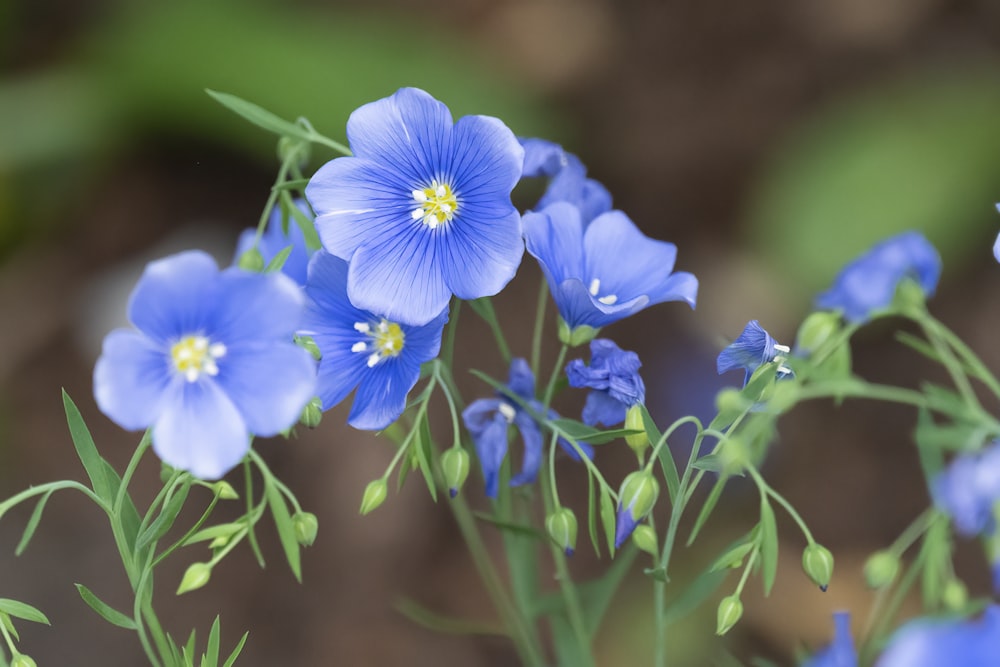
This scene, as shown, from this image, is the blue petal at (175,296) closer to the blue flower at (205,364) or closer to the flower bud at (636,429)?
the blue flower at (205,364)

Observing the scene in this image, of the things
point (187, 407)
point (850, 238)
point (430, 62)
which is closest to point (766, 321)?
point (850, 238)

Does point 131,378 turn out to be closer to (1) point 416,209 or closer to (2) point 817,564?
(1) point 416,209

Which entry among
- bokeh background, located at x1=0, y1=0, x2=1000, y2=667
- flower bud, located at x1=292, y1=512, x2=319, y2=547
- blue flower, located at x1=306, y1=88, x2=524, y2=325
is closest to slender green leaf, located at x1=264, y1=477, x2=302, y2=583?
flower bud, located at x1=292, y1=512, x2=319, y2=547

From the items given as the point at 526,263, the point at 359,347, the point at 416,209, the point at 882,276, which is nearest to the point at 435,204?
the point at 416,209

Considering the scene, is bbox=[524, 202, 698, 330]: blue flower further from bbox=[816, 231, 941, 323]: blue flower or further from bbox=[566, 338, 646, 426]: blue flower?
bbox=[816, 231, 941, 323]: blue flower

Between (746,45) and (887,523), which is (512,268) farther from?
(746,45)

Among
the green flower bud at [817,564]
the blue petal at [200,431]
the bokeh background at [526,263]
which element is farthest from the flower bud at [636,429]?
the bokeh background at [526,263]
